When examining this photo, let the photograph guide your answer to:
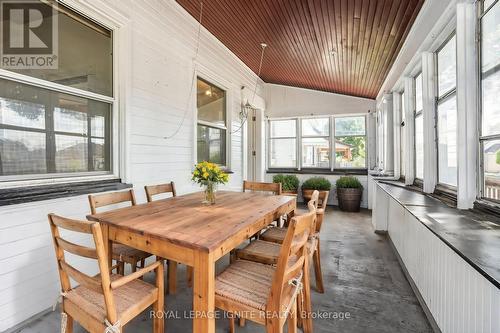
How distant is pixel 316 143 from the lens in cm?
659

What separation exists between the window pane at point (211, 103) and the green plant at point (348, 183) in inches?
120

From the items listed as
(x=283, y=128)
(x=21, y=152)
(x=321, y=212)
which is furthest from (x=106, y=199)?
(x=283, y=128)

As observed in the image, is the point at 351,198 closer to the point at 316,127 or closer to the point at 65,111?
the point at 316,127

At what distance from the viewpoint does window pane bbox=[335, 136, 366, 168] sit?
6180 mm

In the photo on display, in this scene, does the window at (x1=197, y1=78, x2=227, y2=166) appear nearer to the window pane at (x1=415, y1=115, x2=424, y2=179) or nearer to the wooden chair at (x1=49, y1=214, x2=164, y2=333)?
the wooden chair at (x1=49, y1=214, x2=164, y2=333)

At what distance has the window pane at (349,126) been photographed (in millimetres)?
6184

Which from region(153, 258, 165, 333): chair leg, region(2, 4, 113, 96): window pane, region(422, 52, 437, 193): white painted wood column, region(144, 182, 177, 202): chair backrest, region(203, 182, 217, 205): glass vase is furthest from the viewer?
region(422, 52, 437, 193): white painted wood column

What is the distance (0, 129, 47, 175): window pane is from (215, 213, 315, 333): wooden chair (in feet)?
5.56

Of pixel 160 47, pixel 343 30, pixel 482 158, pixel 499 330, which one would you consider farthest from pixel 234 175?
pixel 499 330

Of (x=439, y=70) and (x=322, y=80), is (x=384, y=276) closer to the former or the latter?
(x=439, y=70)

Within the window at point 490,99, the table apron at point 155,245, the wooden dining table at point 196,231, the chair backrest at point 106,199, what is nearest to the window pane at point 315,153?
the wooden dining table at point 196,231

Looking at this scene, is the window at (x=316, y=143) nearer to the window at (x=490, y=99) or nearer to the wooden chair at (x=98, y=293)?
the window at (x=490, y=99)

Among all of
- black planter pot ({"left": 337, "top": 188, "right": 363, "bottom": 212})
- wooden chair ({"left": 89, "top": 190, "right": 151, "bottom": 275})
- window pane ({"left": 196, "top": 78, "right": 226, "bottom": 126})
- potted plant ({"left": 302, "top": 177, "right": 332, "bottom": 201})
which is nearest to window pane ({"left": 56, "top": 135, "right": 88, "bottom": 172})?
wooden chair ({"left": 89, "top": 190, "right": 151, "bottom": 275})

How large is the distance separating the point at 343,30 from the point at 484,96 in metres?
1.91
